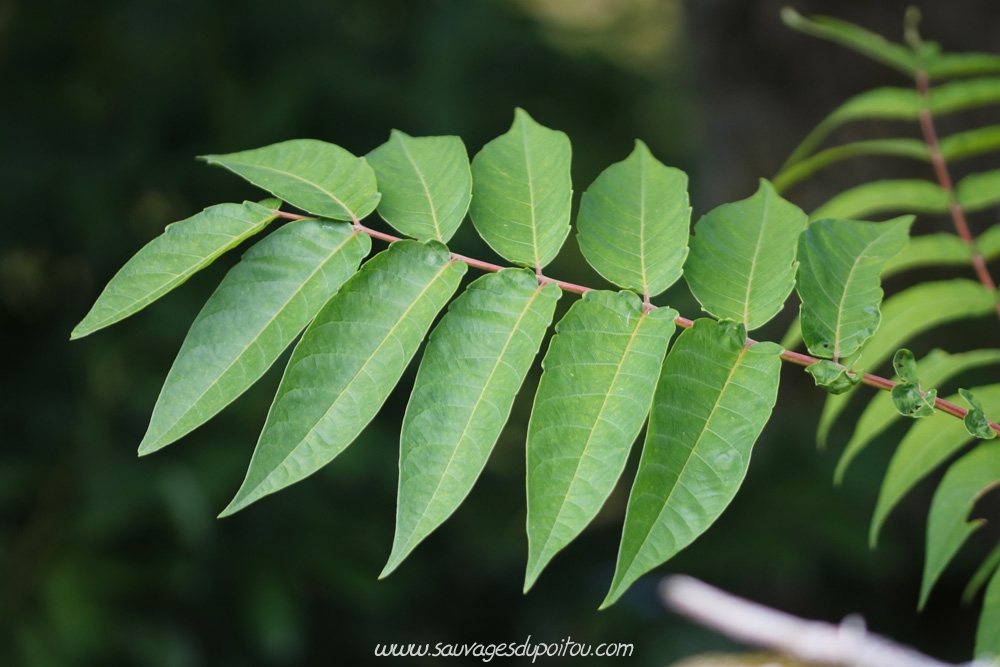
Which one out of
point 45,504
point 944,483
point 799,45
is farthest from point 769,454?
point 45,504

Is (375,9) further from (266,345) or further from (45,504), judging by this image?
(266,345)

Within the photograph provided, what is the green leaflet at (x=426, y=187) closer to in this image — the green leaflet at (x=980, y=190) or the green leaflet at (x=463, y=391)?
the green leaflet at (x=463, y=391)

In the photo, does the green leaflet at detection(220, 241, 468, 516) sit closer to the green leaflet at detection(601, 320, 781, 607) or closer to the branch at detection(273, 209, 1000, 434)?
the branch at detection(273, 209, 1000, 434)

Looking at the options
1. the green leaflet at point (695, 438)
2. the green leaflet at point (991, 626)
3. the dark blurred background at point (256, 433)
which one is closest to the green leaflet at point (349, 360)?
the green leaflet at point (695, 438)

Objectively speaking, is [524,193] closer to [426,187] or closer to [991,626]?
[426,187]

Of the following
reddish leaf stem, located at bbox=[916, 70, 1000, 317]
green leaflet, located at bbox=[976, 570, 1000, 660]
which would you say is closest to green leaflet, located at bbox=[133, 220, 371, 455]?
green leaflet, located at bbox=[976, 570, 1000, 660]
